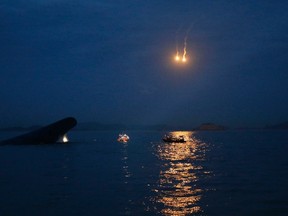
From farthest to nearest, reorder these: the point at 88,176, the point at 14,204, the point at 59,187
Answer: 1. the point at 88,176
2. the point at 59,187
3. the point at 14,204

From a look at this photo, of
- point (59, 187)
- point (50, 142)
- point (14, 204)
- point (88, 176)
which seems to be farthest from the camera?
point (50, 142)

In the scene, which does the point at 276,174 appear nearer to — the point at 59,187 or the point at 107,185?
the point at 107,185

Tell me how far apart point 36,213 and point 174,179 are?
1530 centimetres

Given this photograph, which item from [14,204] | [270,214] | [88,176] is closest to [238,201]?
[270,214]

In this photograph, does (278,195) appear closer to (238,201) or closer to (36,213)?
(238,201)

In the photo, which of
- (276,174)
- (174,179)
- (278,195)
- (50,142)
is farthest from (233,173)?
(50,142)

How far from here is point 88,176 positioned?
120 feet

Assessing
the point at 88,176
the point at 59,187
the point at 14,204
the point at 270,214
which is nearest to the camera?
the point at 270,214

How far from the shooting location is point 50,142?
9512 cm

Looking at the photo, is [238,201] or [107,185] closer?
[238,201]

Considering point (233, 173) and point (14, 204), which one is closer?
point (14, 204)

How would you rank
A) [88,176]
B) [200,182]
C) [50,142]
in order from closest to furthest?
[200,182] < [88,176] < [50,142]

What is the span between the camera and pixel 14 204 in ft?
75.8

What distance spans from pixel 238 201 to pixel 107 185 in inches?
440
